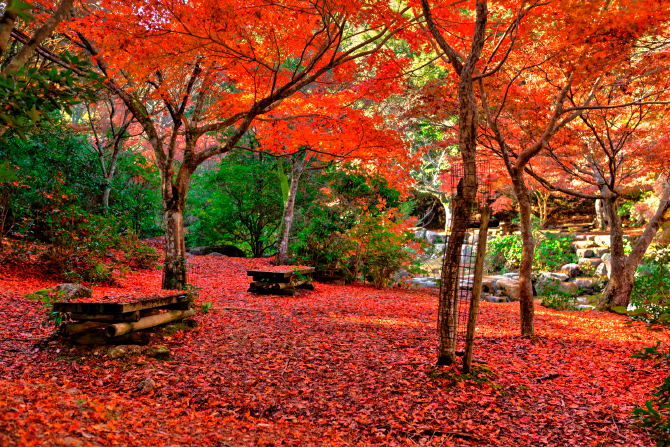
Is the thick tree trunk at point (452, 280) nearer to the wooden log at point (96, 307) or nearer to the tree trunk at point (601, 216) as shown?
the wooden log at point (96, 307)

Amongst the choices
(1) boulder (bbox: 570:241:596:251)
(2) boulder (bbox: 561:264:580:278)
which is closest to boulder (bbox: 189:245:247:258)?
(2) boulder (bbox: 561:264:580:278)

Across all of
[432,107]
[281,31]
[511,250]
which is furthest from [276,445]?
[511,250]

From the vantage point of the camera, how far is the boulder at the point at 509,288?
1291 centimetres

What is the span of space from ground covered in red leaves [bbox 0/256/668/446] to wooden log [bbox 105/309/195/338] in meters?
0.25

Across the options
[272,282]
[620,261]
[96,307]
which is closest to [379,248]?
[272,282]

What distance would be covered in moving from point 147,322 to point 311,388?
2078 millimetres

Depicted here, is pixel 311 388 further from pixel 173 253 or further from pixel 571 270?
pixel 571 270

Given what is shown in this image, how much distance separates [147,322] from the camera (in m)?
4.87

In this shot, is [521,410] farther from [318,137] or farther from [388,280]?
[388,280]

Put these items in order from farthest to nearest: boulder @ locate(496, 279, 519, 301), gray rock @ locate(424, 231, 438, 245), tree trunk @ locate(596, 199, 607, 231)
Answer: gray rock @ locate(424, 231, 438, 245) → tree trunk @ locate(596, 199, 607, 231) → boulder @ locate(496, 279, 519, 301)

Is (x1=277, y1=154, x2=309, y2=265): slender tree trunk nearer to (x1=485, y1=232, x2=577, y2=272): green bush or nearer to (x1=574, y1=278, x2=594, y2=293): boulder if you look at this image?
(x1=485, y1=232, x2=577, y2=272): green bush

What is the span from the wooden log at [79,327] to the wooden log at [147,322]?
225 millimetres

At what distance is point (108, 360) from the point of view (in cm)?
425

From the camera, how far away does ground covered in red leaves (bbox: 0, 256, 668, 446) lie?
10.1ft
